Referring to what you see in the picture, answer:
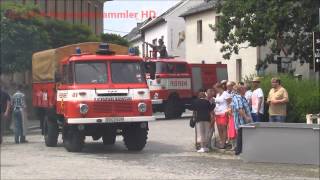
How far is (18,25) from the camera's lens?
92.8ft

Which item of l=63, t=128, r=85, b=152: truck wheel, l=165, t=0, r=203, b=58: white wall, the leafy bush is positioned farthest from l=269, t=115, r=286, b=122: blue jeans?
l=165, t=0, r=203, b=58: white wall

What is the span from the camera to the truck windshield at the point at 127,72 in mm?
17656

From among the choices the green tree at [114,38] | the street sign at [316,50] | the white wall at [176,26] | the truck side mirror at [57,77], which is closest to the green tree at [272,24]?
the green tree at [114,38]

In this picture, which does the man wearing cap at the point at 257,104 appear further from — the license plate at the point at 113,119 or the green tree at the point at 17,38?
the green tree at the point at 17,38

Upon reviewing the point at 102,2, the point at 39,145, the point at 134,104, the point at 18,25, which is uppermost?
the point at 102,2

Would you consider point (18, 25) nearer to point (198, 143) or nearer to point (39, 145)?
point (39, 145)

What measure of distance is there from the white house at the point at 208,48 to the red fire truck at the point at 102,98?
83.5 ft

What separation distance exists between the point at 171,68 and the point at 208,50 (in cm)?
1885

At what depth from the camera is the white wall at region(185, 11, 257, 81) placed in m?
44.4

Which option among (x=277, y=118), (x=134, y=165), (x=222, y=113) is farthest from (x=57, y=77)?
(x=277, y=118)

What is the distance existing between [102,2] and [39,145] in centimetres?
3462

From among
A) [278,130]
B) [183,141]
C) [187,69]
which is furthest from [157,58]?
[278,130]

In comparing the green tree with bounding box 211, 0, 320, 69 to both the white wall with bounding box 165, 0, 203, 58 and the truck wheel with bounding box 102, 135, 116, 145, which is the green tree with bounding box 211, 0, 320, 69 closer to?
Result: the truck wheel with bounding box 102, 135, 116, 145

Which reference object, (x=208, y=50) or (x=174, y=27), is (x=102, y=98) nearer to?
(x=208, y=50)
